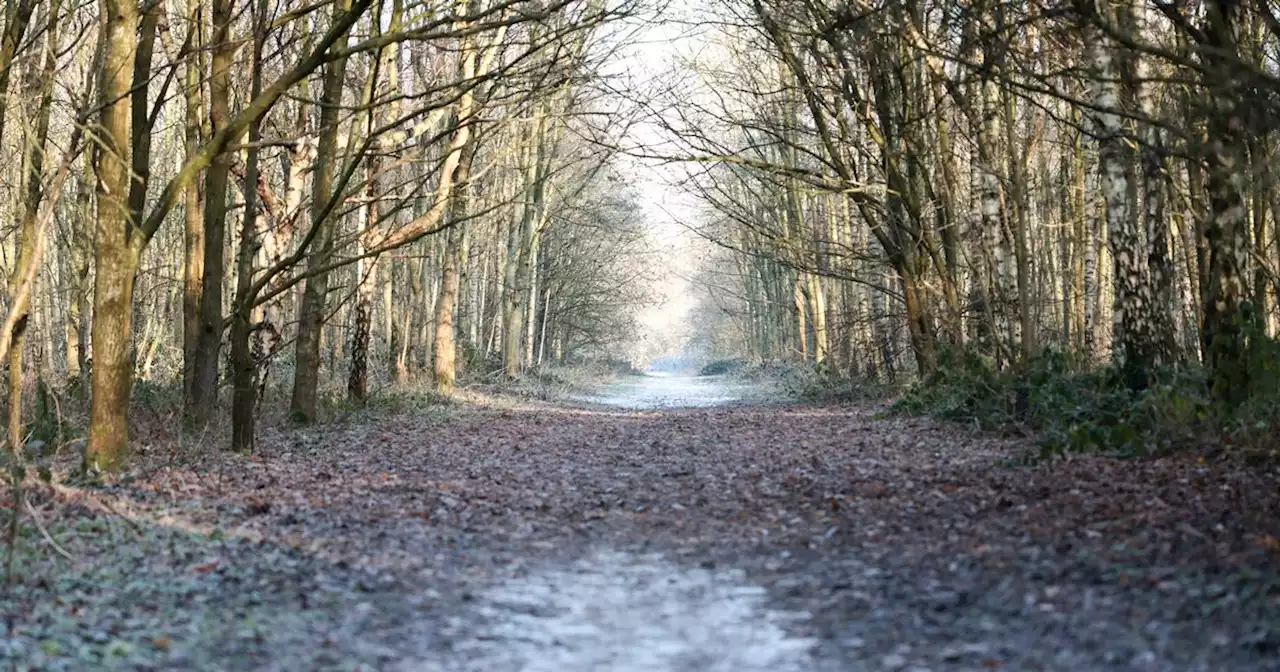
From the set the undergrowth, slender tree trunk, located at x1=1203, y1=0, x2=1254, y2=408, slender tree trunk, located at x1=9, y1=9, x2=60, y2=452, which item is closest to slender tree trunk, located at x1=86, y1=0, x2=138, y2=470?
slender tree trunk, located at x1=9, y1=9, x2=60, y2=452

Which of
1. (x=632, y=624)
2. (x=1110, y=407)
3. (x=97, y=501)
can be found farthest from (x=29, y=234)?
(x=1110, y=407)

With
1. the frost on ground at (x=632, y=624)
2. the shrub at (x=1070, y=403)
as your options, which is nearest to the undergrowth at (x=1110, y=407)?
the shrub at (x=1070, y=403)

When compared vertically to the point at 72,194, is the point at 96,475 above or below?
below

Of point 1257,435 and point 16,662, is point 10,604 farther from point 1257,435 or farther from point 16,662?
point 1257,435

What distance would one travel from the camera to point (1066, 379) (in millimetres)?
13758

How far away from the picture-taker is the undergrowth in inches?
383

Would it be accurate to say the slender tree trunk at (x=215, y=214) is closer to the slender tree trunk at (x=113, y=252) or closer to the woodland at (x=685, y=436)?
the woodland at (x=685, y=436)

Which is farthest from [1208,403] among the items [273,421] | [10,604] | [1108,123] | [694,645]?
[273,421]

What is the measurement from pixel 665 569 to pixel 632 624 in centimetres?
131

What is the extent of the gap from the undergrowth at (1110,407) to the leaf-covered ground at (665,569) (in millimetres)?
502

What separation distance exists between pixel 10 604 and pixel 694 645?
3.41 metres

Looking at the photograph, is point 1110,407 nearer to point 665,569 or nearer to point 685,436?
point 685,436

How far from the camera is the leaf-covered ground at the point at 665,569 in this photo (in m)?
5.11

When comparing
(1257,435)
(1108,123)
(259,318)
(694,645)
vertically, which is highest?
(1108,123)
